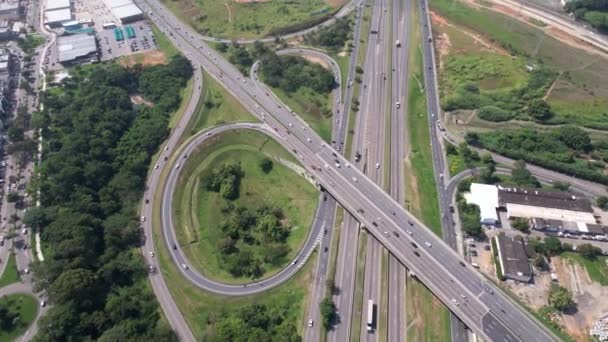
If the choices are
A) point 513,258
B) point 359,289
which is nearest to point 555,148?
point 513,258

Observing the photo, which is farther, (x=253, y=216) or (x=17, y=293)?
(x=253, y=216)

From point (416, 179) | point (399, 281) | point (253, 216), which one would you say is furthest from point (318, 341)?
point (416, 179)

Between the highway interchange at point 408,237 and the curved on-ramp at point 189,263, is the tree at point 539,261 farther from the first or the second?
the curved on-ramp at point 189,263

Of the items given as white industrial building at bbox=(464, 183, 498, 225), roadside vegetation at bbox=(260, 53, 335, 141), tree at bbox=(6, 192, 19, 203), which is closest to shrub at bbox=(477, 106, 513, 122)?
white industrial building at bbox=(464, 183, 498, 225)

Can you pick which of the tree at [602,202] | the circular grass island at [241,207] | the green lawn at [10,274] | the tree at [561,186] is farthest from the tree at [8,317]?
the tree at [602,202]

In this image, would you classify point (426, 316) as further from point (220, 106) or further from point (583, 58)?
point (583, 58)

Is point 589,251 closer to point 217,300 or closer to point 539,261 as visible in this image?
point 539,261
